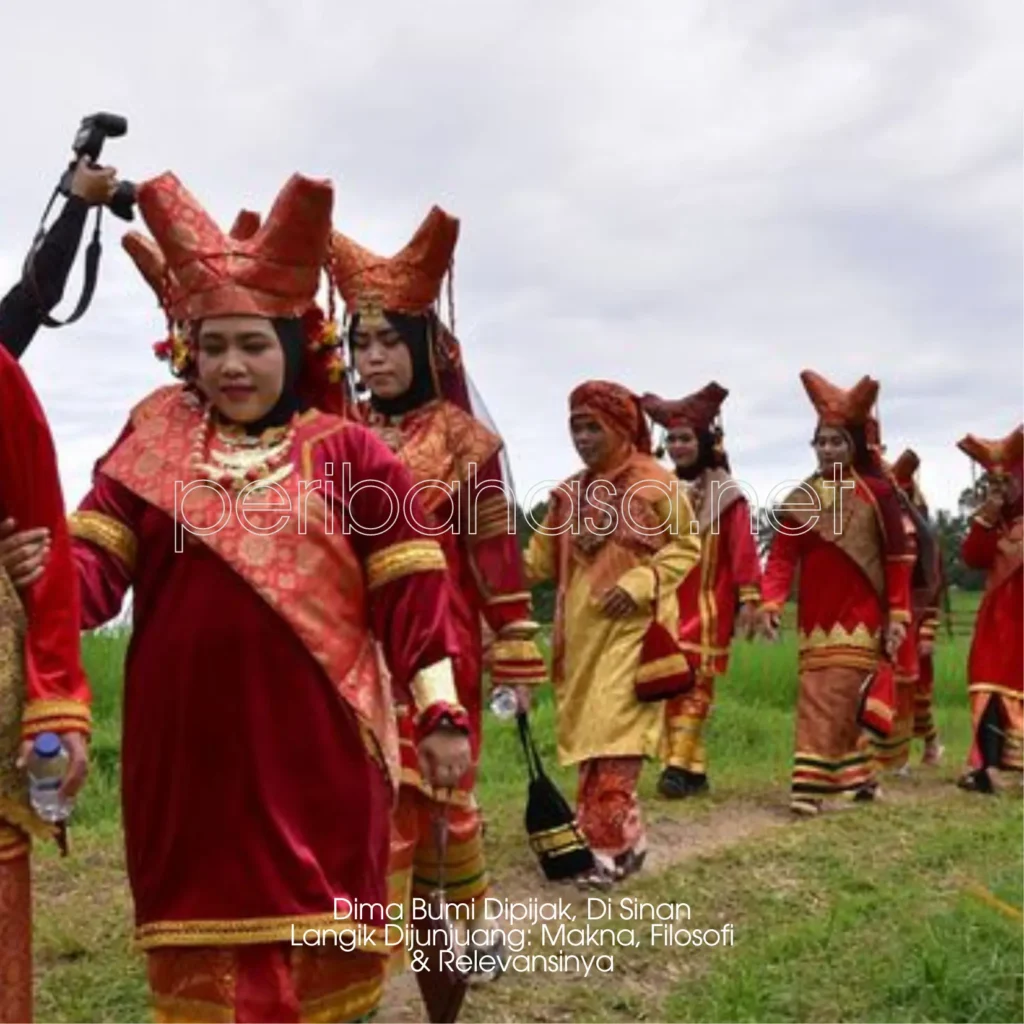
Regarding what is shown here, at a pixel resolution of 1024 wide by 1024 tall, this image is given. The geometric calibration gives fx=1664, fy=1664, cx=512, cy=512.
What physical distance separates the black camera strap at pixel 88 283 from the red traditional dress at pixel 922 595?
593 centimetres

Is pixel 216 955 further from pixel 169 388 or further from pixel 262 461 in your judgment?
pixel 169 388

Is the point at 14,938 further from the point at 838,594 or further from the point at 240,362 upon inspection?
the point at 838,594

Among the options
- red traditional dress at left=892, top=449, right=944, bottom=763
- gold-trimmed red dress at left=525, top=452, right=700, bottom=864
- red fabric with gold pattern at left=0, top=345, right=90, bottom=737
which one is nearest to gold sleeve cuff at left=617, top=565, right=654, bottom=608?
gold-trimmed red dress at left=525, top=452, right=700, bottom=864

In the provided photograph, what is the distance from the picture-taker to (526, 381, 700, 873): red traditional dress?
6.38 meters

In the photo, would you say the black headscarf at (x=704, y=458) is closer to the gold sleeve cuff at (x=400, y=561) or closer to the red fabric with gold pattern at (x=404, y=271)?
the red fabric with gold pattern at (x=404, y=271)

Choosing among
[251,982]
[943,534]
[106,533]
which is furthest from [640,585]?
[943,534]

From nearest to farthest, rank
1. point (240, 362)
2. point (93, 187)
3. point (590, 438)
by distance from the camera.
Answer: point (240, 362), point (93, 187), point (590, 438)

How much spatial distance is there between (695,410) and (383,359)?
4.00m

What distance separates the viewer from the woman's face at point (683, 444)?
8.70 metres

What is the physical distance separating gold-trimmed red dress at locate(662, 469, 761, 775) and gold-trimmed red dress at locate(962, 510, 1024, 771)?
1.34 metres

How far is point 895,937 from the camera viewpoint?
5.39m

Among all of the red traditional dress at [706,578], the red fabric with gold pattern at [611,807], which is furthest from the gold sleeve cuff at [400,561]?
the red traditional dress at [706,578]

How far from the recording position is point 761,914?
5930 mm

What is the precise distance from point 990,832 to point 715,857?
1.40m
